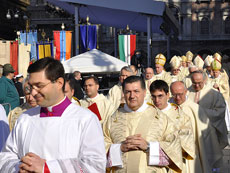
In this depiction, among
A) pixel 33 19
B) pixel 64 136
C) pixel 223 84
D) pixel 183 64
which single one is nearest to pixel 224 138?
pixel 223 84

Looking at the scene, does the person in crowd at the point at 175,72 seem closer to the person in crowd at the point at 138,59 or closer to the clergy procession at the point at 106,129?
the person in crowd at the point at 138,59

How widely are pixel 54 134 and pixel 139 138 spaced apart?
1.28m

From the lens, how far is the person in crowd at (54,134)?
8.86 ft

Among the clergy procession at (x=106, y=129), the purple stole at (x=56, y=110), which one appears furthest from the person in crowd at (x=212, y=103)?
the purple stole at (x=56, y=110)

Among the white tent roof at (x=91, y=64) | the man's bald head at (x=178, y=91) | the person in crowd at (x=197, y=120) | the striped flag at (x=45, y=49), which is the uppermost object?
the striped flag at (x=45, y=49)

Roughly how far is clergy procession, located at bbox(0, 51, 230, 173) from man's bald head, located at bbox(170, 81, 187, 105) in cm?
1

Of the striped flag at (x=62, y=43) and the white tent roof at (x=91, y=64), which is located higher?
the striped flag at (x=62, y=43)

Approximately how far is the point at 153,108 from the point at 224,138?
2.97 meters

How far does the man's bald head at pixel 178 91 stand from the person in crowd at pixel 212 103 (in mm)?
1076

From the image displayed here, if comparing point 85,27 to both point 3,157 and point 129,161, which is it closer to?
point 129,161

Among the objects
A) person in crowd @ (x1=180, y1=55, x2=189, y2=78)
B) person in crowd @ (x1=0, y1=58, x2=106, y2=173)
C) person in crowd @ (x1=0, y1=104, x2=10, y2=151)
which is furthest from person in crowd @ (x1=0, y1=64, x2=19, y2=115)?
person in crowd @ (x1=180, y1=55, x2=189, y2=78)

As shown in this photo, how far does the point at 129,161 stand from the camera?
4.08m

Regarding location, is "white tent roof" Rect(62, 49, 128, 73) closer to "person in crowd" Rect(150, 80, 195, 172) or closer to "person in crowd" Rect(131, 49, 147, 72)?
"person in crowd" Rect(131, 49, 147, 72)

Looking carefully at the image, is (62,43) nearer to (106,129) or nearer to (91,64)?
(91,64)
